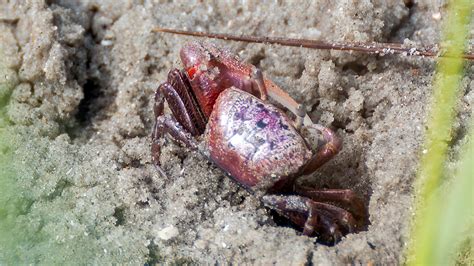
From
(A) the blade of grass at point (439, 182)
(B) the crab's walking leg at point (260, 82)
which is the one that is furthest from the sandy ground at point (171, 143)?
(B) the crab's walking leg at point (260, 82)

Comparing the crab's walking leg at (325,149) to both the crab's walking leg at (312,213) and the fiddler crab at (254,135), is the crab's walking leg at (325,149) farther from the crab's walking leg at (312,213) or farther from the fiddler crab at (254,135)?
the crab's walking leg at (312,213)

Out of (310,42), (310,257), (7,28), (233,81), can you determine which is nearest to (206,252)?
(310,257)

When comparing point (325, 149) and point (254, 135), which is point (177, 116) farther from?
point (325, 149)

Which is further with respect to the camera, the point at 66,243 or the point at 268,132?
the point at 268,132

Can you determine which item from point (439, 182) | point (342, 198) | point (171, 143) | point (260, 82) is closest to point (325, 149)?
point (342, 198)

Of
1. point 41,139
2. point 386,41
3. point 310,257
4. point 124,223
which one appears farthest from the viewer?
point 386,41

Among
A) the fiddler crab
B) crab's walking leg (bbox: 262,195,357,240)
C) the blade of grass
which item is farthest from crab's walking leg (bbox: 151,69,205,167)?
the blade of grass

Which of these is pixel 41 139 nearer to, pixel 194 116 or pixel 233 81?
pixel 194 116
